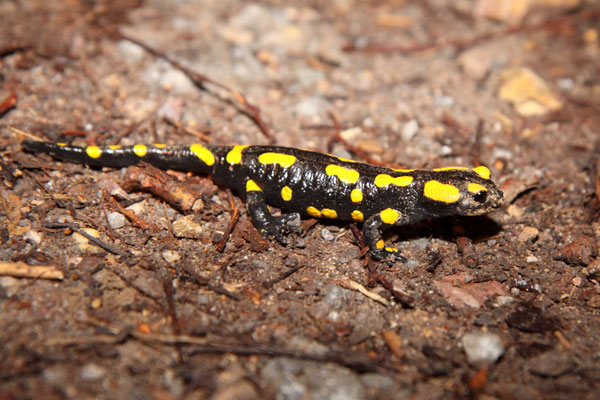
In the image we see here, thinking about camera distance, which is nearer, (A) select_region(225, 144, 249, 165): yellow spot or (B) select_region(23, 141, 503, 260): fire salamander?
(B) select_region(23, 141, 503, 260): fire salamander

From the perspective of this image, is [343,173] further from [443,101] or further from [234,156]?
[443,101]

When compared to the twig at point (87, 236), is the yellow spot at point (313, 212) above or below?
above

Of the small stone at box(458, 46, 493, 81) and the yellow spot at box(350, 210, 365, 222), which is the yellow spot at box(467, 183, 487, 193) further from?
the small stone at box(458, 46, 493, 81)

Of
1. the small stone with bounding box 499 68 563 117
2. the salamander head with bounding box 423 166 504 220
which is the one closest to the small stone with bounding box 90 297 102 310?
the salamander head with bounding box 423 166 504 220

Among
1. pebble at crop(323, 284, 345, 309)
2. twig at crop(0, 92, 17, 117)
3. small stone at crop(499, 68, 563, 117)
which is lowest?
pebble at crop(323, 284, 345, 309)

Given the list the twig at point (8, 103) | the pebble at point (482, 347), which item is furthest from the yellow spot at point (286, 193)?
the twig at point (8, 103)

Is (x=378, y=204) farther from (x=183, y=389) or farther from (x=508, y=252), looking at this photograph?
(x=183, y=389)

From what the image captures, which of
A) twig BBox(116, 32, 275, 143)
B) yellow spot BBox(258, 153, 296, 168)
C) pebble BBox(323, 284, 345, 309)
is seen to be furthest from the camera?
twig BBox(116, 32, 275, 143)

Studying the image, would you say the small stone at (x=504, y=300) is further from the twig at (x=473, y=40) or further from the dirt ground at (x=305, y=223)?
the twig at (x=473, y=40)
